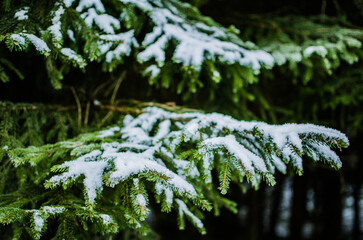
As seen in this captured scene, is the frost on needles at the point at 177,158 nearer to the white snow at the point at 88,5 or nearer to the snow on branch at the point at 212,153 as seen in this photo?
the snow on branch at the point at 212,153

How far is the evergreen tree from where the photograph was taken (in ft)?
3.55

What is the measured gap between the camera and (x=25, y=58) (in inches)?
84.0

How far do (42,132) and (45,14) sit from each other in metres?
1.02

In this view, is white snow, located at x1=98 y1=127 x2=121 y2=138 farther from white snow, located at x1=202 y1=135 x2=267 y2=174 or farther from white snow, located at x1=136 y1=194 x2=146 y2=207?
white snow, located at x1=202 y1=135 x2=267 y2=174

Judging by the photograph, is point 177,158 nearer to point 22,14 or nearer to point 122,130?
point 122,130

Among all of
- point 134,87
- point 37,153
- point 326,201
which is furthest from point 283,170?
point 326,201

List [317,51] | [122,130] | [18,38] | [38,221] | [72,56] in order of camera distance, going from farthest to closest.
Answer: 1. [317,51]
2. [122,130]
3. [72,56]
4. [18,38]
5. [38,221]

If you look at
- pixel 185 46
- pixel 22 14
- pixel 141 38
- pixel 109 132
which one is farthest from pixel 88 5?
pixel 109 132

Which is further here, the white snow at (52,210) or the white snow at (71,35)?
the white snow at (71,35)

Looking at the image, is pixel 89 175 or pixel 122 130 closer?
pixel 89 175

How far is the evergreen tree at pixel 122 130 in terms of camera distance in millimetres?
1081

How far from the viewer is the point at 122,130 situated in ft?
5.59

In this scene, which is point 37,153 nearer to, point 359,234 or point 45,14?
point 45,14

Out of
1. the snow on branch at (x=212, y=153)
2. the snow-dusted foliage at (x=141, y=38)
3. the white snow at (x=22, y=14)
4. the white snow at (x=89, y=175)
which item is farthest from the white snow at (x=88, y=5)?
the white snow at (x=89, y=175)
